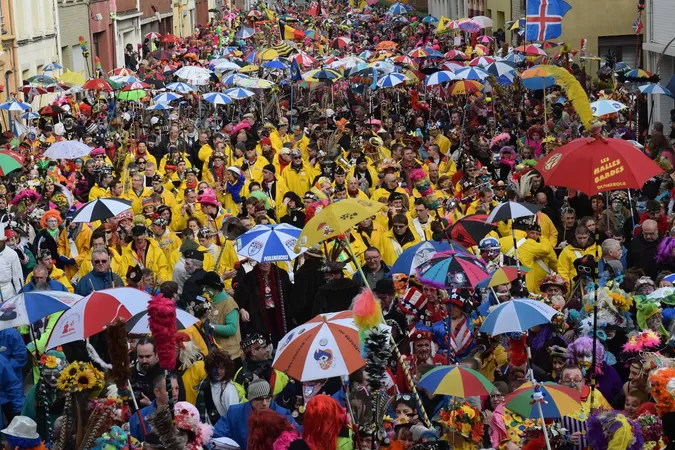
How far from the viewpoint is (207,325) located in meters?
10.6

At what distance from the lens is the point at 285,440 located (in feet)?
24.0

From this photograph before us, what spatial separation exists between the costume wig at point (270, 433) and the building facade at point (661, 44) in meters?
20.4

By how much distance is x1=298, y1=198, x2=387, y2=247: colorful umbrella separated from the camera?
9.63 m

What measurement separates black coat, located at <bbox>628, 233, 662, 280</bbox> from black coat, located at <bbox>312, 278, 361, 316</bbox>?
304 cm

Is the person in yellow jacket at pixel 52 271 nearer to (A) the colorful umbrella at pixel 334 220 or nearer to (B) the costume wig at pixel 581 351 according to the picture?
(A) the colorful umbrella at pixel 334 220

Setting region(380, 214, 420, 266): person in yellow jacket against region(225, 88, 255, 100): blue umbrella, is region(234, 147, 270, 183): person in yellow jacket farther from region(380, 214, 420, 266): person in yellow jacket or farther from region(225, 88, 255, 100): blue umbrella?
region(225, 88, 255, 100): blue umbrella

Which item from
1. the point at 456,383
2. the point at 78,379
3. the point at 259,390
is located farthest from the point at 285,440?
the point at 78,379

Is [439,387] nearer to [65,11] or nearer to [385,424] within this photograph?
[385,424]

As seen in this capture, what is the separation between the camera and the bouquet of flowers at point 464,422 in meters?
7.39

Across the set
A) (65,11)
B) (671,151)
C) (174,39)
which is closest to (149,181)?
(671,151)

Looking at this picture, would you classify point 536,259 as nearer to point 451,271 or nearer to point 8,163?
point 451,271

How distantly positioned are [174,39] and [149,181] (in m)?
33.8

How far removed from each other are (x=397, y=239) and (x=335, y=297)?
7.88ft

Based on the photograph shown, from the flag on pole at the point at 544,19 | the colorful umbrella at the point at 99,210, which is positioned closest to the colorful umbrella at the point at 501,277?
the colorful umbrella at the point at 99,210
